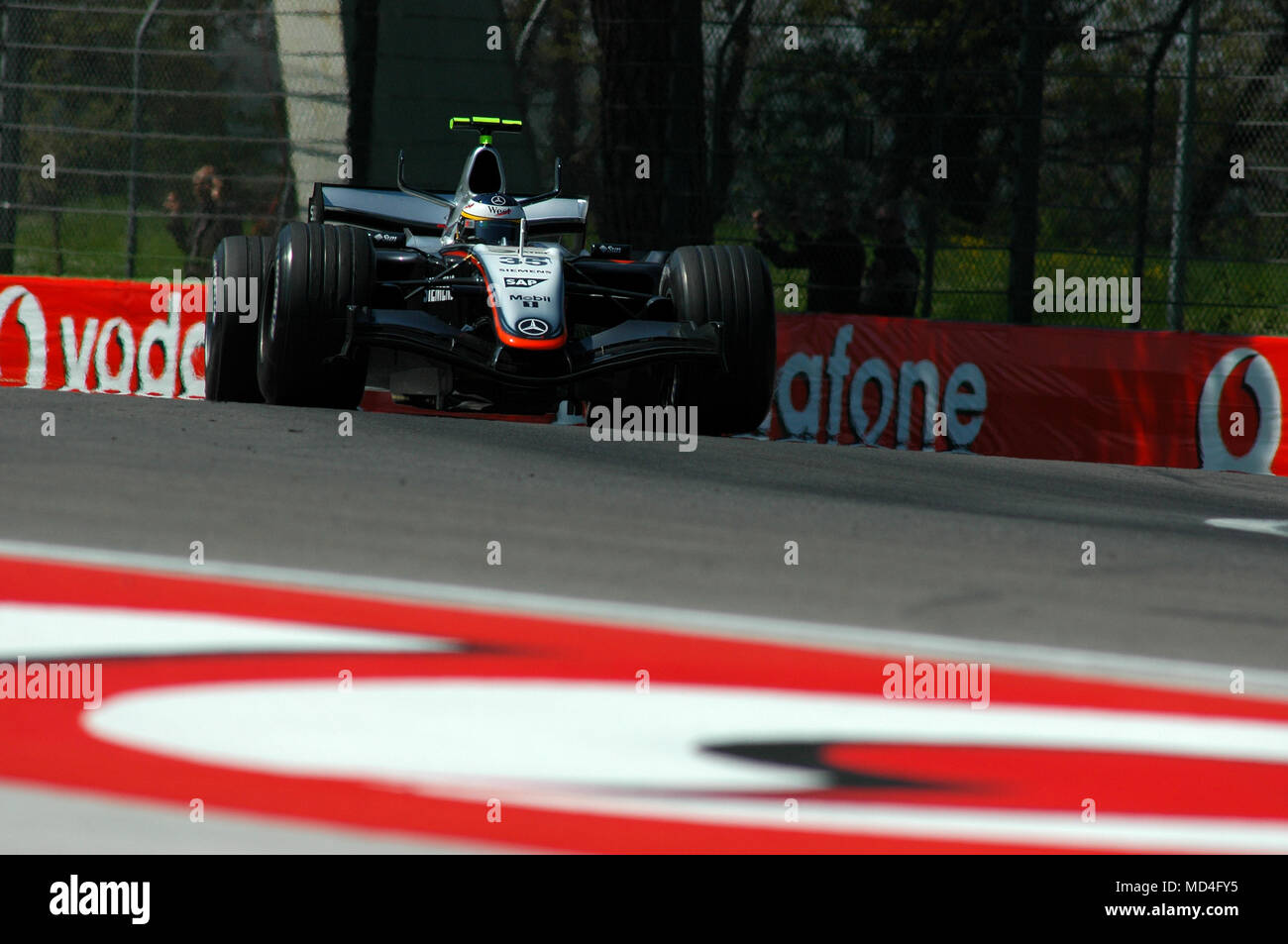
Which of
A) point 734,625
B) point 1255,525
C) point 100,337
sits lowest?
point 1255,525

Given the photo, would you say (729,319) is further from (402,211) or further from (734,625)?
(734,625)

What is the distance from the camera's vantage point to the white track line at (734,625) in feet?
13.6

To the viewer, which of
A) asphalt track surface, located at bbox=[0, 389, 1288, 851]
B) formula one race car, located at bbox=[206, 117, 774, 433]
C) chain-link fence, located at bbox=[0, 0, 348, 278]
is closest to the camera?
asphalt track surface, located at bbox=[0, 389, 1288, 851]

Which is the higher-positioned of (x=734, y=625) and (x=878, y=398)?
(x=878, y=398)

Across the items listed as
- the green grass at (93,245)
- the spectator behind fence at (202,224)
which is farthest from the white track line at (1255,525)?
the green grass at (93,245)

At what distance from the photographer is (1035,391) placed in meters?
10.4

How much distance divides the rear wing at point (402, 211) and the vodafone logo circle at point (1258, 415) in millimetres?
3620

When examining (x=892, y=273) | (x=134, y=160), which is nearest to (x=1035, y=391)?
(x=892, y=273)

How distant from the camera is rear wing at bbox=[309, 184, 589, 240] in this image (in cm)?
954

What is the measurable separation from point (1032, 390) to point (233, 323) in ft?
14.9

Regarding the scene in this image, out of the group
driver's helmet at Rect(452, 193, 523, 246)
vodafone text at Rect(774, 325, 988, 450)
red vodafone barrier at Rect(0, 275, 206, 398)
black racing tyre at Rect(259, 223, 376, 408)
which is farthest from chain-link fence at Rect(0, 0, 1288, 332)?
black racing tyre at Rect(259, 223, 376, 408)
